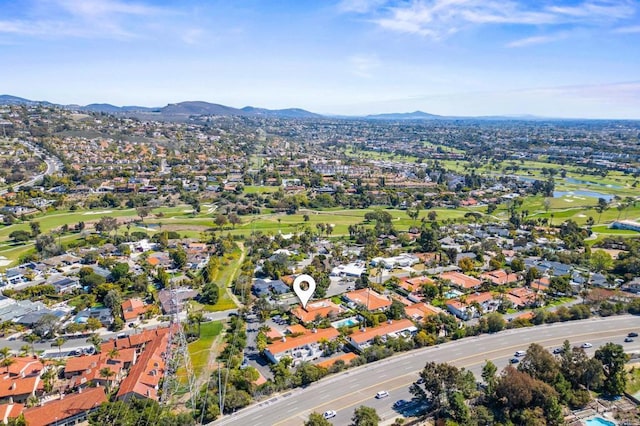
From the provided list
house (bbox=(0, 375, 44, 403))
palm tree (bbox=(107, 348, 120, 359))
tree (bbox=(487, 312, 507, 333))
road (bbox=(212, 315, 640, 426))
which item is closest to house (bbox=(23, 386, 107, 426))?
house (bbox=(0, 375, 44, 403))

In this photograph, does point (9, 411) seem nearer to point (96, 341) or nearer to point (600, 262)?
point (96, 341)

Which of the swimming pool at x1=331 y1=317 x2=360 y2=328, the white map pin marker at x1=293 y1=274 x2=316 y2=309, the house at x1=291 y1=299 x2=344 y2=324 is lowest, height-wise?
the swimming pool at x1=331 y1=317 x2=360 y2=328

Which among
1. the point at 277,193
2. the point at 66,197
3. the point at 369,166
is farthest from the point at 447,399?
the point at 369,166

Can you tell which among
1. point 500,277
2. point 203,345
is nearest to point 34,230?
point 203,345

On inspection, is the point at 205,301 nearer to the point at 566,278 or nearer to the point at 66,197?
the point at 566,278

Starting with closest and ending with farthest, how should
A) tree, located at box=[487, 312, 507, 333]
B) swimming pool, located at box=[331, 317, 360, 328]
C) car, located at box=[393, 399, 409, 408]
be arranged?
car, located at box=[393, 399, 409, 408] → tree, located at box=[487, 312, 507, 333] → swimming pool, located at box=[331, 317, 360, 328]

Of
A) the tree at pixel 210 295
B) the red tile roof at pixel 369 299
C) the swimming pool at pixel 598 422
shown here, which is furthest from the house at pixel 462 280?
the tree at pixel 210 295

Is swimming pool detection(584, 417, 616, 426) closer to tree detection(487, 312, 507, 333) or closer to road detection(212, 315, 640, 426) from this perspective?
road detection(212, 315, 640, 426)

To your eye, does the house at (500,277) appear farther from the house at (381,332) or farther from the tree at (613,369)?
the tree at (613,369)
